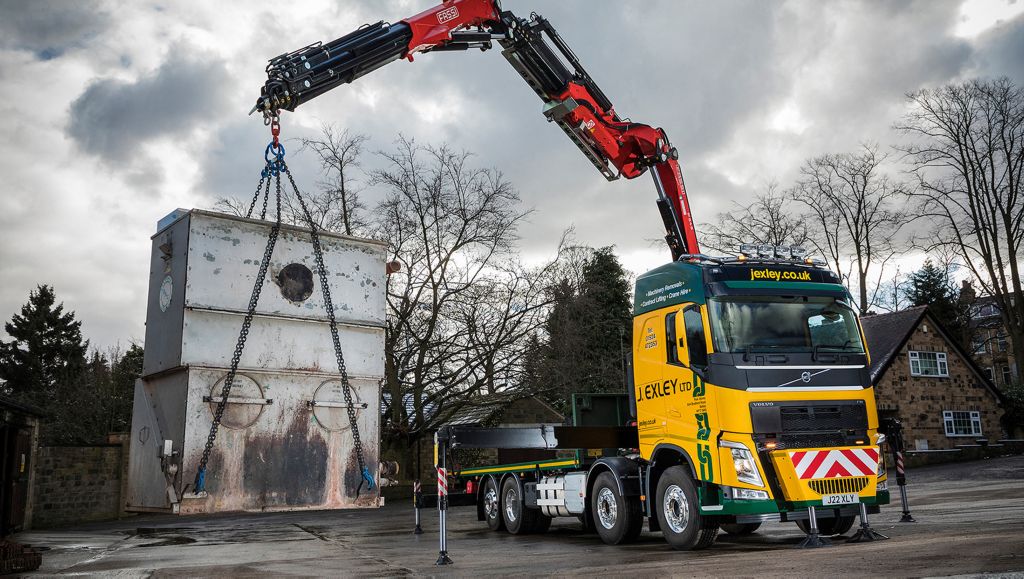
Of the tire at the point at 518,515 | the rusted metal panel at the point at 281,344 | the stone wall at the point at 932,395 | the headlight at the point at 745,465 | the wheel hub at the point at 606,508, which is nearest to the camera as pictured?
the rusted metal panel at the point at 281,344

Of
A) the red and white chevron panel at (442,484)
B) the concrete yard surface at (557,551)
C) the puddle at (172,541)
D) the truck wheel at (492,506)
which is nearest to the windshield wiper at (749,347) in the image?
the concrete yard surface at (557,551)

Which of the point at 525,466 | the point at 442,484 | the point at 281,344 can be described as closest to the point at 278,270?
the point at 281,344

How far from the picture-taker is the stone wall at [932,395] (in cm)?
3138

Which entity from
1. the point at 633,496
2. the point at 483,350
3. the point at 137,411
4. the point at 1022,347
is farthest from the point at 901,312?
the point at 137,411

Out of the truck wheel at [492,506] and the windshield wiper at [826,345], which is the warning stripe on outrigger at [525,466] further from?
the windshield wiper at [826,345]

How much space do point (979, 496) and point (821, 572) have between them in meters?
11.3

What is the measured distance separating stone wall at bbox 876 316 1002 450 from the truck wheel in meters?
21.1

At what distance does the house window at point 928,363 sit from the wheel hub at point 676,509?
2604 centimetres

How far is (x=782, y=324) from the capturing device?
9508 millimetres

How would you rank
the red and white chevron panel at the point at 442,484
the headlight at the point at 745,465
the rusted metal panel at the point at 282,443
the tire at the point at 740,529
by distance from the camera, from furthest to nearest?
the tire at the point at 740,529 < the red and white chevron panel at the point at 442,484 < the headlight at the point at 745,465 < the rusted metal panel at the point at 282,443

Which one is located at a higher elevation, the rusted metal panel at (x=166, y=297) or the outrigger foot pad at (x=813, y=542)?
the rusted metal panel at (x=166, y=297)

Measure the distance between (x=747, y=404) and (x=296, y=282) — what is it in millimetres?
5303

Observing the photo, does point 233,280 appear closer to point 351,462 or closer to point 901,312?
point 351,462

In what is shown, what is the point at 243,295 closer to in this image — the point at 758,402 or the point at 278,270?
the point at 278,270
